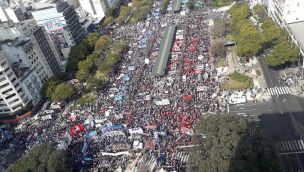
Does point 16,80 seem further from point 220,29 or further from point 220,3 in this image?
point 220,3

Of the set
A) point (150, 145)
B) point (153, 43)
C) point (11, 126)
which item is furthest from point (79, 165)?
point (153, 43)

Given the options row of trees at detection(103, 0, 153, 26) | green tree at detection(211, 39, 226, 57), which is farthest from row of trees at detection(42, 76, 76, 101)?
row of trees at detection(103, 0, 153, 26)

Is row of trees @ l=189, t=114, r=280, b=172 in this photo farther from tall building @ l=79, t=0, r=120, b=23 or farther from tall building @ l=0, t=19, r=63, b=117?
tall building @ l=79, t=0, r=120, b=23

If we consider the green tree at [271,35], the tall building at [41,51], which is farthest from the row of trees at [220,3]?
the tall building at [41,51]

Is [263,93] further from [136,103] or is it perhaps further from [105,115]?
[105,115]

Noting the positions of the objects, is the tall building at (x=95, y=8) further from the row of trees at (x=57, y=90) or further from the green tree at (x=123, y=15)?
the row of trees at (x=57, y=90)
